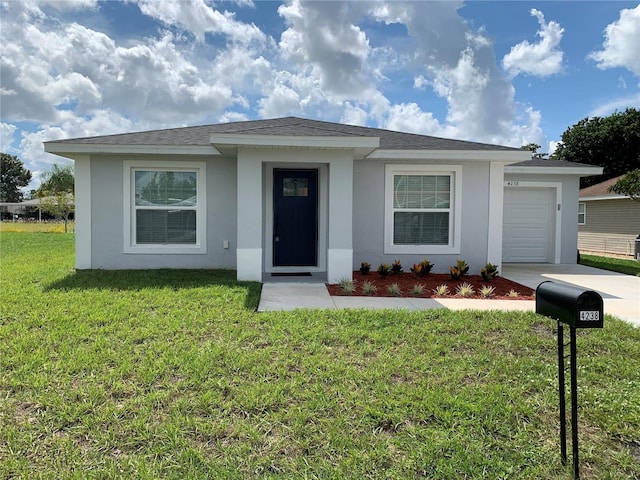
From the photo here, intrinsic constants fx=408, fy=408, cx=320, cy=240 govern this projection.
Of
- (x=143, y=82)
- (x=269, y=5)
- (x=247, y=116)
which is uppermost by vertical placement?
(x=269, y=5)

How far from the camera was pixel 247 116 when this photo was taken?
14.1 meters

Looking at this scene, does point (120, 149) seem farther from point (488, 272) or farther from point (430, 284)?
point (488, 272)

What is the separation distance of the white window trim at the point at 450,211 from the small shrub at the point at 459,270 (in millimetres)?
626

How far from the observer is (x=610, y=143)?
28938 mm

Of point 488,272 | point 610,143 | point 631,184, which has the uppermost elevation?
point 610,143

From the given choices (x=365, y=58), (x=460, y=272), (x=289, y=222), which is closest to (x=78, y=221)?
(x=289, y=222)

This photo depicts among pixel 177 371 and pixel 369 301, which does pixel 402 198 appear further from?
pixel 177 371

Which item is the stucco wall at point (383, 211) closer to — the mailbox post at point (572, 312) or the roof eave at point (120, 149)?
the roof eave at point (120, 149)

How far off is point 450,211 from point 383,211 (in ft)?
5.03

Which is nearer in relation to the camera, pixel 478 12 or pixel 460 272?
pixel 460 272

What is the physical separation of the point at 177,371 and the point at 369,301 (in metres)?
3.49

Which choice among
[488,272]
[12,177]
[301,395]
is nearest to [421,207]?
[488,272]

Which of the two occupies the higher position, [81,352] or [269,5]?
[269,5]

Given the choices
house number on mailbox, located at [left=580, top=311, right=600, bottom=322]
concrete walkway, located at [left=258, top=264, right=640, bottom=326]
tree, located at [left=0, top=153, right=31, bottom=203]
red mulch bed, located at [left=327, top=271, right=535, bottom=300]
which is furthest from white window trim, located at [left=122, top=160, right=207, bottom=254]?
tree, located at [left=0, top=153, right=31, bottom=203]
